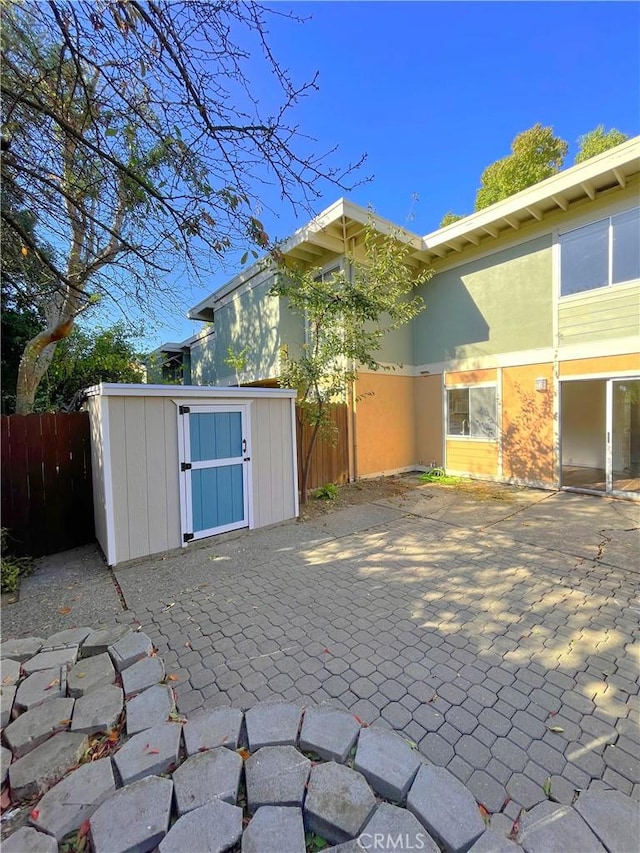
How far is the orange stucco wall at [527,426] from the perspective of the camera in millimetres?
7633

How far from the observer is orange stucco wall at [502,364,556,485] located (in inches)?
301

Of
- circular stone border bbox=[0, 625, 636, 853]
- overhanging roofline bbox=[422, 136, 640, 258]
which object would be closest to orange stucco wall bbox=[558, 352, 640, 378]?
overhanging roofline bbox=[422, 136, 640, 258]

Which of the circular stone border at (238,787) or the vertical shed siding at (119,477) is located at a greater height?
the vertical shed siding at (119,477)

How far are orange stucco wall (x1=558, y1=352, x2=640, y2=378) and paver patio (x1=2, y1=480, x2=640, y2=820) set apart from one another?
330 cm

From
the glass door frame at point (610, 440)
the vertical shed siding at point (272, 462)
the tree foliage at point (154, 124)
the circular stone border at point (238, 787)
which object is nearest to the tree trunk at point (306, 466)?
the vertical shed siding at point (272, 462)

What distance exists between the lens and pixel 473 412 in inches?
350

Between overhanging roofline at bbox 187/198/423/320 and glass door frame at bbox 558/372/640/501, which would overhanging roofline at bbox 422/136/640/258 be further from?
glass door frame at bbox 558/372/640/501

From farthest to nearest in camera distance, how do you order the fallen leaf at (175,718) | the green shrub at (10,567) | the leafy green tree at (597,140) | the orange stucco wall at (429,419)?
the leafy green tree at (597,140) < the orange stucco wall at (429,419) < the green shrub at (10,567) < the fallen leaf at (175,718)

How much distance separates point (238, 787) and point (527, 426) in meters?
8.21

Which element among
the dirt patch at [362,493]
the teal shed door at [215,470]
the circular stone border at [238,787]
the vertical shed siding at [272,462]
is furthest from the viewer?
the dirt patch at [362,493]

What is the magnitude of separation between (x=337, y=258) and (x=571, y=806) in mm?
9052

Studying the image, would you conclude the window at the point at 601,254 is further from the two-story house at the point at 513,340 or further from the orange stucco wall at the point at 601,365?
the orange stucco wall at the point at 601,365

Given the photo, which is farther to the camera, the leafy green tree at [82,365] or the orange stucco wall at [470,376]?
the leafy green tree at [82,365]

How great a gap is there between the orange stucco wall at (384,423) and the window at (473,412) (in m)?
1.11
